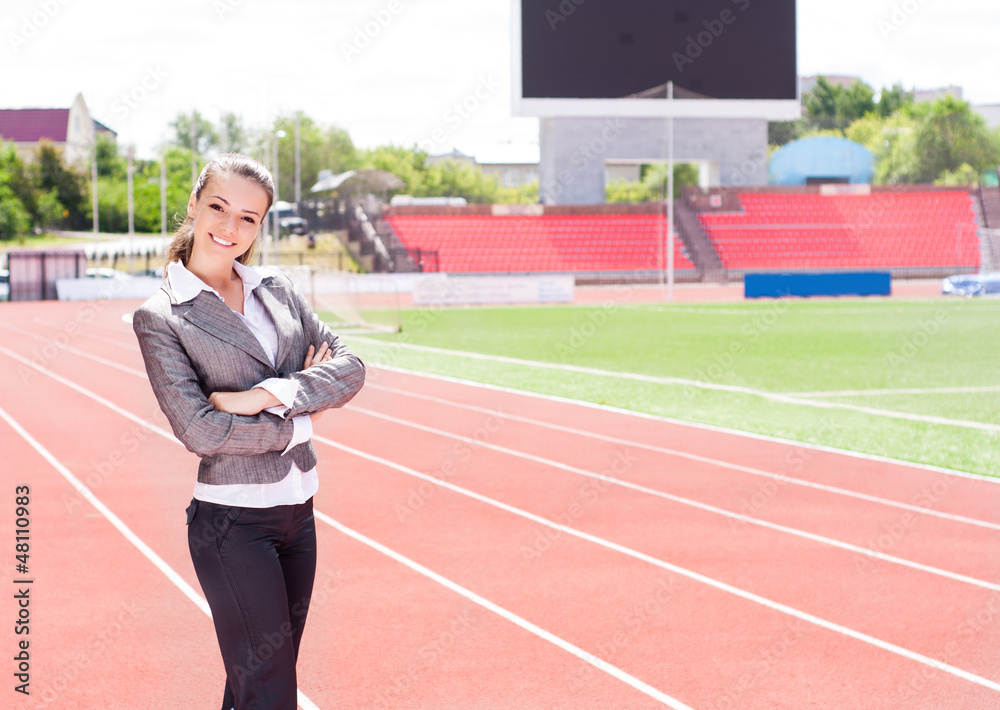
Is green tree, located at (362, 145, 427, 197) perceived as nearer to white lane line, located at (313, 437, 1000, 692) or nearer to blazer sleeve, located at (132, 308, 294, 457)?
white lane line, located at (313, 437, 1000, 692)

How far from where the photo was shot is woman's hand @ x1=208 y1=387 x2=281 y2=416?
2.74 m

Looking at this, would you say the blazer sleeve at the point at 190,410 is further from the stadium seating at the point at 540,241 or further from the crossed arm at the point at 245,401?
the stadium seating at the point at 540,241

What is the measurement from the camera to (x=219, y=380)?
9.17 feet

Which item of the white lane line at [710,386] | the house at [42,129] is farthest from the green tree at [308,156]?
the white lane line at [710,386]

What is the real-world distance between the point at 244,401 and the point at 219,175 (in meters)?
0.59

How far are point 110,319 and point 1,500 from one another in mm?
22862

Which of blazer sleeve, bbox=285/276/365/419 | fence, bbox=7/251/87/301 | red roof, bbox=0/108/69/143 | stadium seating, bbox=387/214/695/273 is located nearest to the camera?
blazer sleeve, bbox=285/276/365/419

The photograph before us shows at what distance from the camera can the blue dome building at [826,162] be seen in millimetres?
60094

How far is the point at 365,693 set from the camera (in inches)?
174

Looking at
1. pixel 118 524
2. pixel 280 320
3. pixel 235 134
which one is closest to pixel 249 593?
pixel 280 320

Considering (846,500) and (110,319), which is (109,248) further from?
(846,500)

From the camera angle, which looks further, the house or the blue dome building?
the house

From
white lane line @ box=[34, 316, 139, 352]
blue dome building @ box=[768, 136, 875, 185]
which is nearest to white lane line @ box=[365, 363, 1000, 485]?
white lane line @ box=[34, 316, 139, 352]

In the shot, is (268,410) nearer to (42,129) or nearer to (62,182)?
(62,182)
